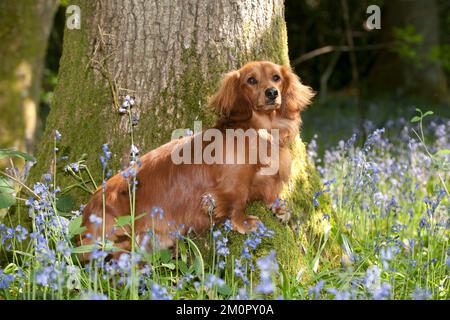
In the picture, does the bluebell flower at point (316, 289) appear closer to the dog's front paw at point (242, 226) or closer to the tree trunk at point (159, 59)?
the dog's front paw at point (242, 226)

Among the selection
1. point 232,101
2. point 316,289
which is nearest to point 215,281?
point 316,289

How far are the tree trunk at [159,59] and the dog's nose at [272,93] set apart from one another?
431 mm

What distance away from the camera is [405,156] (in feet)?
19.3

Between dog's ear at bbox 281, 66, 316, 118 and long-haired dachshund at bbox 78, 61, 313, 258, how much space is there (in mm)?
65

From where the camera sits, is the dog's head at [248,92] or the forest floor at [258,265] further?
the dog's head at [248,92]

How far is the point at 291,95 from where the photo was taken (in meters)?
3.29

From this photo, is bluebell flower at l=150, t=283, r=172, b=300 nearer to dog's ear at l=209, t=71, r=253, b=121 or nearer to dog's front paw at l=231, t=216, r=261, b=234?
dog's front paw at l=231, t=216, r=261, b=234

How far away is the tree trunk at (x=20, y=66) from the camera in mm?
6418

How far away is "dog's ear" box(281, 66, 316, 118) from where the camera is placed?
10.7ft

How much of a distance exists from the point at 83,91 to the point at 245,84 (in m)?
1.06

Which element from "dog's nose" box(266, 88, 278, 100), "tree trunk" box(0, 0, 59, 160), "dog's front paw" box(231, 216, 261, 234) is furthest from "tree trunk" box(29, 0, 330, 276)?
"tree trunk" box(0, 0, 59, 160)

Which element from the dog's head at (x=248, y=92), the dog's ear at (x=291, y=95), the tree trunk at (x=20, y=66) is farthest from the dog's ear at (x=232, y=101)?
the tree trunk at (x=20, y=66)
